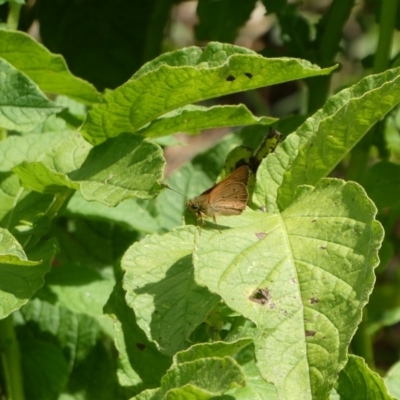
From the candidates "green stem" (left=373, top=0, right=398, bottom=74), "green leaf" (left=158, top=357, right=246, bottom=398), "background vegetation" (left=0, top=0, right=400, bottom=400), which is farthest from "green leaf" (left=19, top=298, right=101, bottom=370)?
"green stem" (left=373, top=0, right=398, bottom=74)

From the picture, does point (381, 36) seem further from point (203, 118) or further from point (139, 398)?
point (139, 398)

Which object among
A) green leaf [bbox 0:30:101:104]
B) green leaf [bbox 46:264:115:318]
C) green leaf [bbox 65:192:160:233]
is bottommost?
green leaf [bbox 46:264:115:318]

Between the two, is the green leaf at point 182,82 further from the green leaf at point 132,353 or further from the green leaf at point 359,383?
the green leaf at point 359,383

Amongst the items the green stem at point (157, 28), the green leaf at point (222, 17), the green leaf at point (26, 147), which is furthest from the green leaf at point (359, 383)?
the green stem at point (157, 28)

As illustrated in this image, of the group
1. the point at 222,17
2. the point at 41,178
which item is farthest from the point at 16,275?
the point at 222,17

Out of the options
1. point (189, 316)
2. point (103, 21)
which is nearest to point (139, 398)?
point (189, 316)

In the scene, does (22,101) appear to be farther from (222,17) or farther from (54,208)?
(222,17)

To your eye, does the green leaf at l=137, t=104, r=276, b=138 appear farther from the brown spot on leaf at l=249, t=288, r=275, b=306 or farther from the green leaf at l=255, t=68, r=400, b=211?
the brown spot on leaf at l=249, t=288, r=275, b=306
